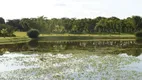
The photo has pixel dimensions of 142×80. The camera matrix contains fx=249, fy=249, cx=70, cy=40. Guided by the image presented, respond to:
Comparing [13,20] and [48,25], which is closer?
[48,25]

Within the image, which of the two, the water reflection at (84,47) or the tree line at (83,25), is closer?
the water reflection at (84,47)

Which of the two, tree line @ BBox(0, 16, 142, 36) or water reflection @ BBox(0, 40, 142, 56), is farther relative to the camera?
tree line @ BBox(0, 16, 142, 36)

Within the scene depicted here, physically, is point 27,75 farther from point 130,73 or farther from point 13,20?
point 13,20

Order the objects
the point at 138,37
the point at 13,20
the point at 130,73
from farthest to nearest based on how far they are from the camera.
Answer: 1. the point at 13,20
2. the point at 138,37
3. the point at 130,73

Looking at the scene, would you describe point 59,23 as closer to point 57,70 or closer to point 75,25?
point 75,25

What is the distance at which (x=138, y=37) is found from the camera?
73812 millimetres

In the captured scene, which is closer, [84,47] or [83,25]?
[84,47]

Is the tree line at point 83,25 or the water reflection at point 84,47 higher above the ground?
the tree line at point 83,25

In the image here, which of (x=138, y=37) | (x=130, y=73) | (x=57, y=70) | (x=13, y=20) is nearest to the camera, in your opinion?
(x=130, y=73)

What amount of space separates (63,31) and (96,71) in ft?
264

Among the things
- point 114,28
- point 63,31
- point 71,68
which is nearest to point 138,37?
point 114,28

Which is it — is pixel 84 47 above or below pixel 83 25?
below

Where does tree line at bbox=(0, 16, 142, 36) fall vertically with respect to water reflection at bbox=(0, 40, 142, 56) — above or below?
above

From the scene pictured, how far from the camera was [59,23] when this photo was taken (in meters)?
103
